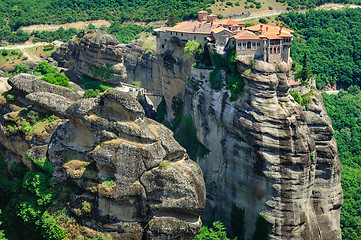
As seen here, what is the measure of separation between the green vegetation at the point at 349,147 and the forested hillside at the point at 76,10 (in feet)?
165

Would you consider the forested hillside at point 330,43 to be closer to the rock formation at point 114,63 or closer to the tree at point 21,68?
the rock formation at point 114,63

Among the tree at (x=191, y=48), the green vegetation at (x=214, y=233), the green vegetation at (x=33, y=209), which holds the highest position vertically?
the tree at (x=191, y=48)

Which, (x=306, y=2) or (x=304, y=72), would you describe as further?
(x=306, y=2)

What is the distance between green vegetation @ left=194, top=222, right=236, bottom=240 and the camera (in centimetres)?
4425

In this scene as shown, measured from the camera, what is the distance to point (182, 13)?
328 ft

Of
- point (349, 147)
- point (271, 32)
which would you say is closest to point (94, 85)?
point (271, 32)

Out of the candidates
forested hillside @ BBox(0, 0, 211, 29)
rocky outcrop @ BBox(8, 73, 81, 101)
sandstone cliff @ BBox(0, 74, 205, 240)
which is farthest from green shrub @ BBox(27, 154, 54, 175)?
forested hillside @ BBox(0, 0, 211, 29)

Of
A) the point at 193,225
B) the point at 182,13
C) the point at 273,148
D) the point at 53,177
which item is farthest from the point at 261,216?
the point at 182,13

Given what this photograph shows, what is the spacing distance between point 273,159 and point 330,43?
65139mm

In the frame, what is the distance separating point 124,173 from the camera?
35156 mm

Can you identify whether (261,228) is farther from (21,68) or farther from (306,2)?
(306,2)

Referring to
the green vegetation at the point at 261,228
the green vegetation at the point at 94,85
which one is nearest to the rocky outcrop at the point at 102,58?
the green vegetation at the point at 94,85

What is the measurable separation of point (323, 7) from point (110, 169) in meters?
98.1

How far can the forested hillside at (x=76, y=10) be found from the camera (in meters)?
120
